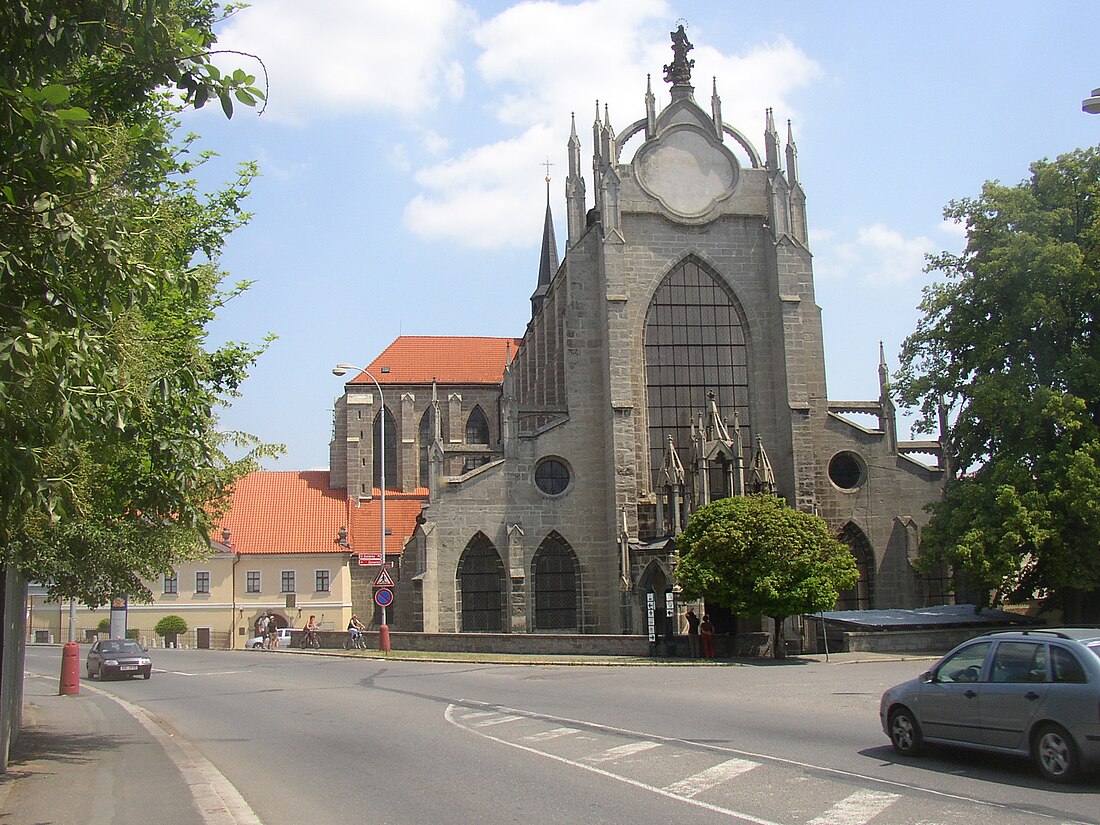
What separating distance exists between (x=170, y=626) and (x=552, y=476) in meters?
24.2

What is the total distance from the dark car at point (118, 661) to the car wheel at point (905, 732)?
23411 millimetres

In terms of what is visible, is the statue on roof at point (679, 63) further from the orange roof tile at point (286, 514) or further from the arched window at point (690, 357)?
the orange roof tile at point (286, 514)

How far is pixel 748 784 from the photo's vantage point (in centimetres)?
1002

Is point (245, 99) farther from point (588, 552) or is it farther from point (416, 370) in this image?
point (416, 370)

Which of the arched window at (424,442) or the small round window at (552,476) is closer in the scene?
the small round window at (552,476)

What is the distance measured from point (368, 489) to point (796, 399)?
26380mm

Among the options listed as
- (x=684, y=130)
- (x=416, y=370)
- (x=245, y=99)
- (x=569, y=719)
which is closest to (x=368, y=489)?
(x=416, y=370)

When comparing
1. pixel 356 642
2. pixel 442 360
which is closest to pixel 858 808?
pixel 356 642

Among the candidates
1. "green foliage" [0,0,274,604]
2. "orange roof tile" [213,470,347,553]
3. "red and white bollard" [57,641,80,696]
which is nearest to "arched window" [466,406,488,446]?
"orange roof tile" [213,470,347,553]

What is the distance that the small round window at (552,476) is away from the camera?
40500mm

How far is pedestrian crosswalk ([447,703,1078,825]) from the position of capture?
8594 mm

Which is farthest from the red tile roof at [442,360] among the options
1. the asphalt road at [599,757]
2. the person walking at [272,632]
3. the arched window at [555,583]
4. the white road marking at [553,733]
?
the white road marking at [553,733]

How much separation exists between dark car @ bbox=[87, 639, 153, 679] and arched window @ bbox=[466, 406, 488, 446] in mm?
31011

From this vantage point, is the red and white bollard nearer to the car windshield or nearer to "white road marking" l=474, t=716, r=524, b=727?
the car windshield
